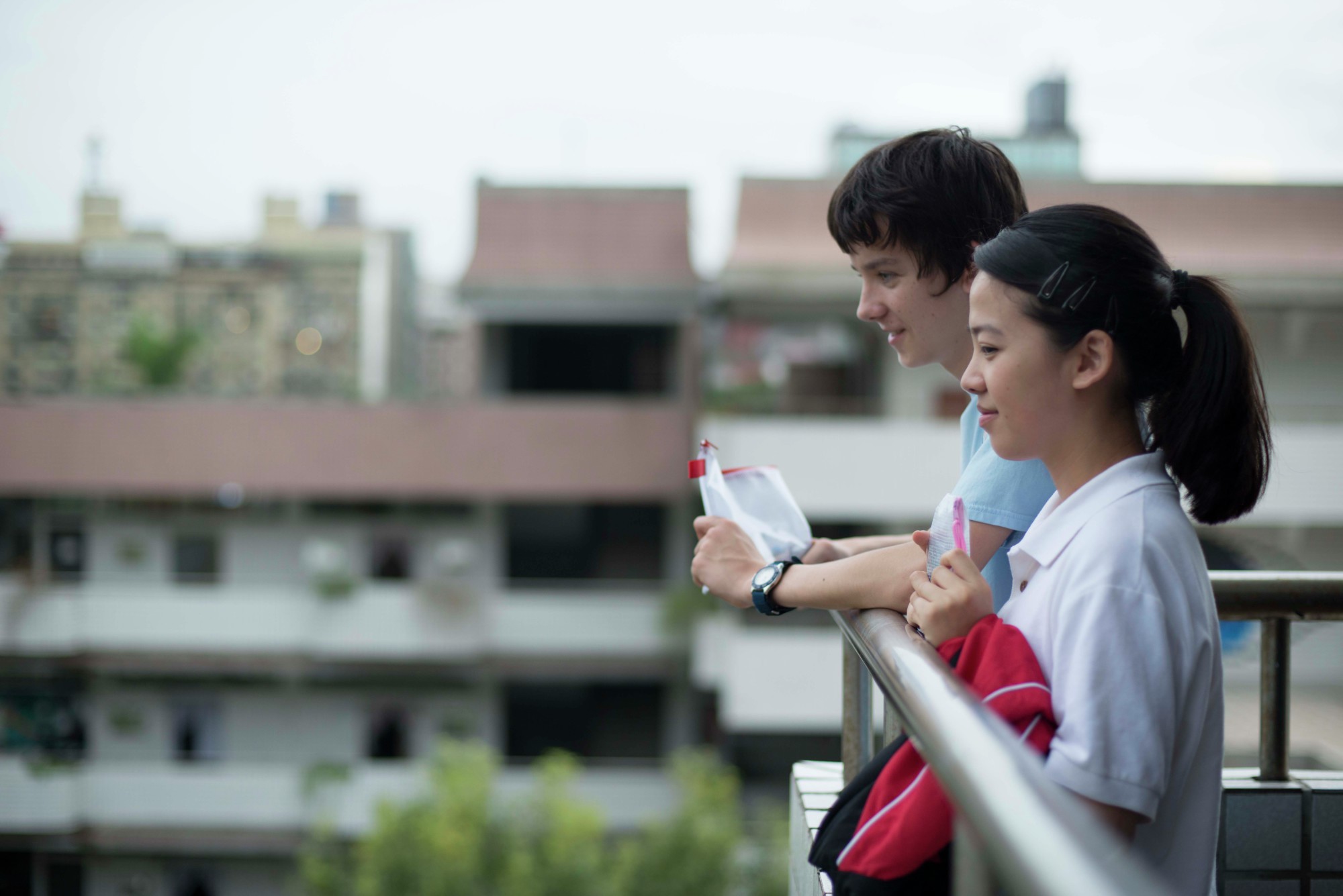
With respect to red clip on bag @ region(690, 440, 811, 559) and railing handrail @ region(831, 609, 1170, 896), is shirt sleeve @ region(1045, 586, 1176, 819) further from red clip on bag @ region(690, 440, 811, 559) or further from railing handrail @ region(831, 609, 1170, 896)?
red clip on bag @ region(690, 440, 811, 559)

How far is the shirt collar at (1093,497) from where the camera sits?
2.37 feet

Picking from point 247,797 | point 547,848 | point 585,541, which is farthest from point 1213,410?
point 247,797

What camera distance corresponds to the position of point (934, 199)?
99 cm

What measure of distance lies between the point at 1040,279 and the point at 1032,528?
0.17 m

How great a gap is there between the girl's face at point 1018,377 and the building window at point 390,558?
8.71 meters

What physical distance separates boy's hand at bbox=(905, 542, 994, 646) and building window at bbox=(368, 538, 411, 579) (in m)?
8.68

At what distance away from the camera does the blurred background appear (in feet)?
24.5

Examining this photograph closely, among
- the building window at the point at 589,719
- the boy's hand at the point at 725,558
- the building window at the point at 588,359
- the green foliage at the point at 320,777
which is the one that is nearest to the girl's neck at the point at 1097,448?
the boy's hand at the point at 725,558

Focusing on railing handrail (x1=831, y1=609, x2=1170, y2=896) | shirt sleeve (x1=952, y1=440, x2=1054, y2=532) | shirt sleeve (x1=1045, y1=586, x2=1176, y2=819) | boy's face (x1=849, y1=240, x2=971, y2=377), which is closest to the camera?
railing handrail (x1=831, y1=609, x2=1170, y2=896)

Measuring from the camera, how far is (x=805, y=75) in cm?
937

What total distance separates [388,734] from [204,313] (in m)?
4.06

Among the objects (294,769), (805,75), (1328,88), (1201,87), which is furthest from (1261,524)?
(294,769)

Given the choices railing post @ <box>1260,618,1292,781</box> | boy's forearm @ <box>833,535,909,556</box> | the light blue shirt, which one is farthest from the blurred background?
the light blue shirt

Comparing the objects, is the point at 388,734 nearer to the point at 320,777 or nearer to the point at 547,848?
→ the point at 320,777
